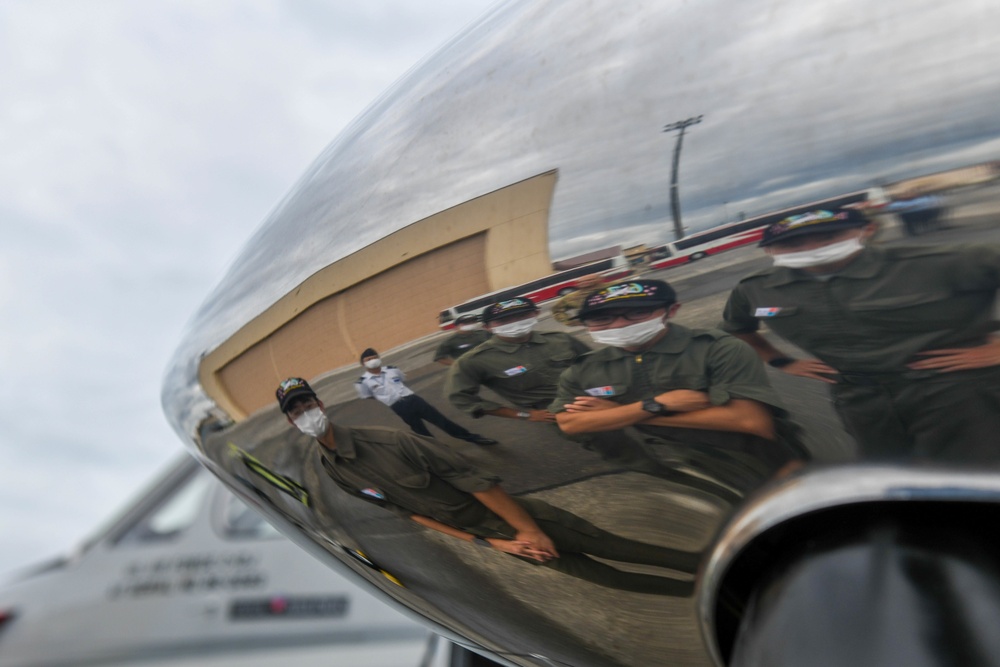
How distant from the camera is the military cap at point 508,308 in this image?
649mm

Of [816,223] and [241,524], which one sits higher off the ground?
[241,524]

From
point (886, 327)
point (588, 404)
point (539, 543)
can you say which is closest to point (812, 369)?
point (886, 327)

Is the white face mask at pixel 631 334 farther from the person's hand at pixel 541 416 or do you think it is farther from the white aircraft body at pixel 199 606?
the white aircraft body at pixel 199 606

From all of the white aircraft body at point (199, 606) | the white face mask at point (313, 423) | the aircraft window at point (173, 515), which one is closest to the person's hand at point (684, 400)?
the white face mask at point (313, 423)

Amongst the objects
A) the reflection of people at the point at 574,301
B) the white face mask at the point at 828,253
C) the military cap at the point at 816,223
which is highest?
the military cap at the point at 816,223

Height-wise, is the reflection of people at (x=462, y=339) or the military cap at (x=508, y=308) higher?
the military cap at (x=508, y=308)

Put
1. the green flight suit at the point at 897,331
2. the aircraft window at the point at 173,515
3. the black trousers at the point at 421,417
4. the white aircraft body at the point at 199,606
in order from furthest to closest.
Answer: the aircraft window at the point at 173,515 < the white aircraft body at the point at 199,606 < the black trousers at the point at 421,417 < the green flight suit at the point at 897,331

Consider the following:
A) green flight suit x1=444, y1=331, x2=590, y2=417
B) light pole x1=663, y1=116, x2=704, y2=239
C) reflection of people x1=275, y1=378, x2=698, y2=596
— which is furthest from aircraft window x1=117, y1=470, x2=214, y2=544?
light pole x1=663, y1=116, x2=704, y2=239

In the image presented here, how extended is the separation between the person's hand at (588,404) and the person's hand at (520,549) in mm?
149

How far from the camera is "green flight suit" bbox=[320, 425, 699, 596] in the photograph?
708mm

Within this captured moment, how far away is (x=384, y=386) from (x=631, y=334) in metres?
0.21

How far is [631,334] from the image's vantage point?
0.63 metres

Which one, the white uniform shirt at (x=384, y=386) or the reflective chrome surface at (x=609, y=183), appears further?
the white uniform shirt at (x=384, y=386)

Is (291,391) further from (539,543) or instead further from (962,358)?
(962,358)
